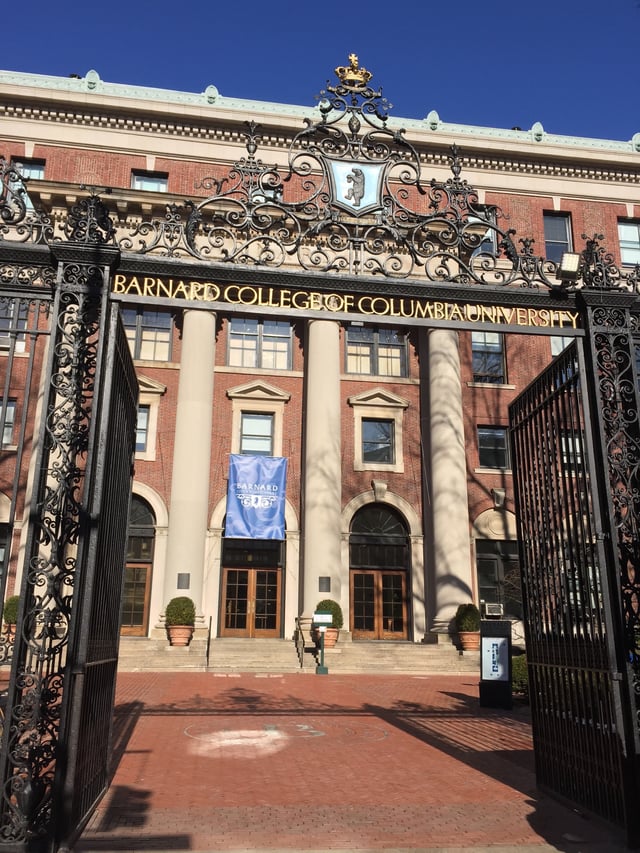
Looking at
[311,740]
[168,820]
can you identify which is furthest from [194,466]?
[168,820]

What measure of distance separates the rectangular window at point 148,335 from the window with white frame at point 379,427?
7.38m

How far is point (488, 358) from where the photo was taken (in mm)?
29188

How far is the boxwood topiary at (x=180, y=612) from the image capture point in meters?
22.0

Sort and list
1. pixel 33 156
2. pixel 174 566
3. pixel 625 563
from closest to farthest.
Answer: pixel 625 563
pixel 174 566
pixel 33 156

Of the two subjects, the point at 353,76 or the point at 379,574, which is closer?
the point at 353,76

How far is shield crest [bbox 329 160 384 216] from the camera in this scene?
745 cm

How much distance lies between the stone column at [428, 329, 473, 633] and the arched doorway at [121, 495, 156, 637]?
10.1m

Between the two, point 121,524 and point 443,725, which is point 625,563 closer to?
point 121,524

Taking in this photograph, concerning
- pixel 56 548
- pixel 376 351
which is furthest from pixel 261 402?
pixel 56 548

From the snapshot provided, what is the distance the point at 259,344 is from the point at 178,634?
11589 millimetres

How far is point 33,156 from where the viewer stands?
27250 millimetres

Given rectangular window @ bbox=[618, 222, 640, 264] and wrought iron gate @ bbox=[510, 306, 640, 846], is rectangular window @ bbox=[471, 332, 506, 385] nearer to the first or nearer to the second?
rectangular window @ bbox=[618, 222, 640, 264]

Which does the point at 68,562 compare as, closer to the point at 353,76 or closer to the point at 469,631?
the point at 353,76

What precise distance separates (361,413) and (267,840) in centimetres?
2290
